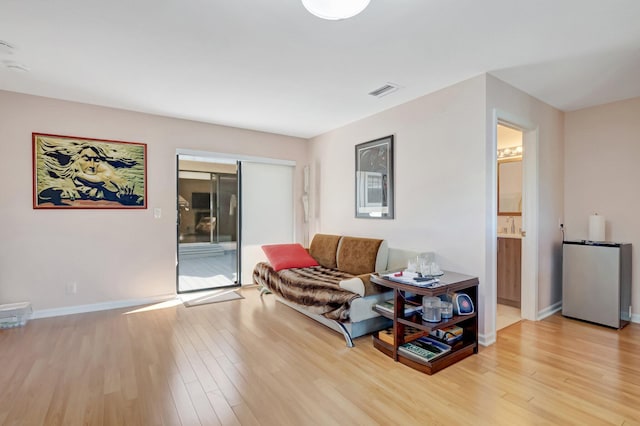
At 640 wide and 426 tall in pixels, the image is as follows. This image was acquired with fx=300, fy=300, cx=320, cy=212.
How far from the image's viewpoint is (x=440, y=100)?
3.17m

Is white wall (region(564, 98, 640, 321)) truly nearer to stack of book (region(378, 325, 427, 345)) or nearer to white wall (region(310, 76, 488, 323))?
white wall (region(310, 76, 488, 323))

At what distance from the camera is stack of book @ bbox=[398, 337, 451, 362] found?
236 cm

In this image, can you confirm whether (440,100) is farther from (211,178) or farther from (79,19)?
(211,178)

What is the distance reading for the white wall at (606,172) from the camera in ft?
11.1

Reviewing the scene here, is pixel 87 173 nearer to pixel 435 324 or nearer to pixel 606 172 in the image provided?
pixel 435 324

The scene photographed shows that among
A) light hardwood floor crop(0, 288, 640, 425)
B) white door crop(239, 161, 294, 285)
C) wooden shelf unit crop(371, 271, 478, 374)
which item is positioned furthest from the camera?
white door crop(239, 161, 294, 285)

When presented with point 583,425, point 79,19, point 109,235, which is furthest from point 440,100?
point 109,235

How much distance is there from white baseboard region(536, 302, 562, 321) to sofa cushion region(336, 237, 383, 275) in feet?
6.51

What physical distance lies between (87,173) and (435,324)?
14.0ft

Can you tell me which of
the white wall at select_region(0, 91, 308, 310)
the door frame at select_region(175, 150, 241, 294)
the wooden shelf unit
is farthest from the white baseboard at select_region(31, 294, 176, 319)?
the wooden shelf unit

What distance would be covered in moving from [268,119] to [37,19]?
100 inches

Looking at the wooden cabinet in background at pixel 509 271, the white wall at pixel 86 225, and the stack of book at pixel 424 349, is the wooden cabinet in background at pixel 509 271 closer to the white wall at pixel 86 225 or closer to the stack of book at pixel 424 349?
the stack of book at pixel 424 349

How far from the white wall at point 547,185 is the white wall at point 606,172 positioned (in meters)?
0.13

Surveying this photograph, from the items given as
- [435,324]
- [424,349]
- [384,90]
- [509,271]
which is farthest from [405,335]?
[384,90]
